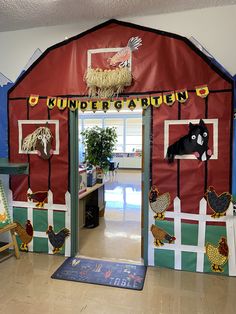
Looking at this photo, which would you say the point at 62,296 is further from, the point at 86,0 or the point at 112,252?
the point at 86,0

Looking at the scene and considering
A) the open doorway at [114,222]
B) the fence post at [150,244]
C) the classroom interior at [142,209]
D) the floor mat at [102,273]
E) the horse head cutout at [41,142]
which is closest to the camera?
the classroom interior at [142,209]

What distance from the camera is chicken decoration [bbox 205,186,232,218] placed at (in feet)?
8.86

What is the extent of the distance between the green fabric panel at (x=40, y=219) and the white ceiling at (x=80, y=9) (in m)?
2.38

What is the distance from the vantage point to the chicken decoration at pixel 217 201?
2701mm

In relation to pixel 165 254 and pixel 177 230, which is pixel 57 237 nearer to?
pixel 165 254

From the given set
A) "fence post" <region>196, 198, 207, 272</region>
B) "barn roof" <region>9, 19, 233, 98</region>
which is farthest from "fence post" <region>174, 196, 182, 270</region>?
"barn roof" <region>9, 19, 233, 98</region>

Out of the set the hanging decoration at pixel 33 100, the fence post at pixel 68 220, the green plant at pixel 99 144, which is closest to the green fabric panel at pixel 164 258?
the fence post at pixel 68 220

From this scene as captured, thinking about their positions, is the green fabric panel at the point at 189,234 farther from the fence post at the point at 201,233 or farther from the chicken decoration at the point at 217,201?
the chicken decoration at the point at 217,201

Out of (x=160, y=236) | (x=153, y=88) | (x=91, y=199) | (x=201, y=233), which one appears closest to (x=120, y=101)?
(x=153, y=88)

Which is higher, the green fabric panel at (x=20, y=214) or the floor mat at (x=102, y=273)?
the green fabric panel at (x=20, y=214)

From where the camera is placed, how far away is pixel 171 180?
113 inches

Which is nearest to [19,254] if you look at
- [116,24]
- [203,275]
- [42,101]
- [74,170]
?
[74,170]

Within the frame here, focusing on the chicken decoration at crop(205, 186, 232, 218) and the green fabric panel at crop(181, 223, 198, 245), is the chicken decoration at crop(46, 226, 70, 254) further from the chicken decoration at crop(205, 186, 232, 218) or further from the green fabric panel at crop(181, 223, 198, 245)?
the chicken decoration at crop(205, 186, 232, 218)

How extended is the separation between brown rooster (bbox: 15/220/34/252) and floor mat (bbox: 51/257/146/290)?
616 mm
